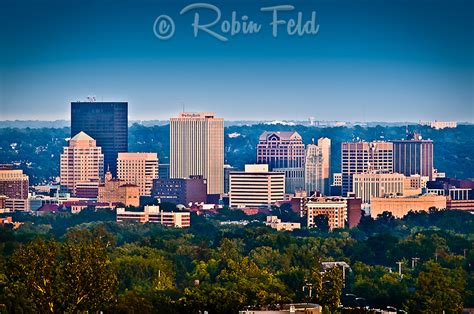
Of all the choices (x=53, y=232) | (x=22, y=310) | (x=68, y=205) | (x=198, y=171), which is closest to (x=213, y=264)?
(x=22, y=310)

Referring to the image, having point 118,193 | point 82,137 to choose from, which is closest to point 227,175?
point 82,137

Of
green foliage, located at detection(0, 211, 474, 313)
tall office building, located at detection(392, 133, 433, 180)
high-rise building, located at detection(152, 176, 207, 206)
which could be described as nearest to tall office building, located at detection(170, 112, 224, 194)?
high-rise building, located at detection(152, 176, 207, 206)

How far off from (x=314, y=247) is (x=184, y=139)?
68.7 metres

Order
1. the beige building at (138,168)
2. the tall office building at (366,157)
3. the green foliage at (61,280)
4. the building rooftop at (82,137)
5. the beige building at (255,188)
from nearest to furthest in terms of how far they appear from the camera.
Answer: the green foliage at (61,280), the beige building at (255,188), the beige building at (138,168), the tall office building at (366,157), the building rooftop at (82,137)

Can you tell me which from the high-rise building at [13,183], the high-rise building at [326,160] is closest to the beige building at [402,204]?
the high-rise building at [326,160]

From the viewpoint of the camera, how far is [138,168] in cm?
13688

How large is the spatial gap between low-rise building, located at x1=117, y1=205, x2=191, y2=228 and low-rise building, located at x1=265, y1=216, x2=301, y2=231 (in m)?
3.91

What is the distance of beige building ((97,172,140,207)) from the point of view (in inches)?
4698

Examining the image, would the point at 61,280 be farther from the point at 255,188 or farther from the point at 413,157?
the point at 413,157

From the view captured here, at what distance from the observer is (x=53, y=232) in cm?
8819

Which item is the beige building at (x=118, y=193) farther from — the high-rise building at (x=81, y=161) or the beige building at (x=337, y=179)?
the beige building at (x=337, y=179)

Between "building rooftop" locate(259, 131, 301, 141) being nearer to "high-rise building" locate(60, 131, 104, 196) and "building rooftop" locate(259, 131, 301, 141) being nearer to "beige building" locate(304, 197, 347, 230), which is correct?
"high-rise building" locate(60, 131, 104, 196)

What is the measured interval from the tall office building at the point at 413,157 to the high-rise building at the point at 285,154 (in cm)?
622

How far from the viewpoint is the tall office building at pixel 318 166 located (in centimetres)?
13650
